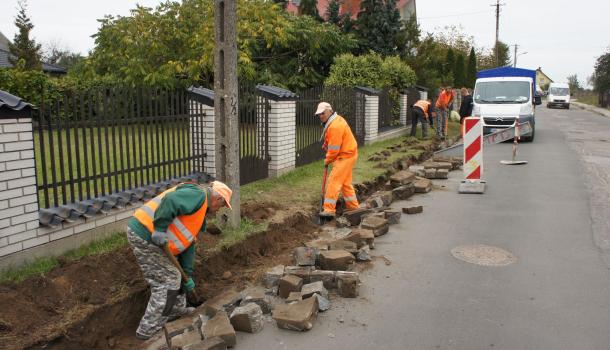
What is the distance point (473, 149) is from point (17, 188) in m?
7.62

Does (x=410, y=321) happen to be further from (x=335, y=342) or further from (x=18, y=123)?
(x=18, y=123)

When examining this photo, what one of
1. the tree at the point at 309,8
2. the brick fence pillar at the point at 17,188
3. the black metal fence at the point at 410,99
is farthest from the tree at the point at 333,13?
the brick fence pillar at the point at 17,188

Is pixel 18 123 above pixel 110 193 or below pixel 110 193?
above

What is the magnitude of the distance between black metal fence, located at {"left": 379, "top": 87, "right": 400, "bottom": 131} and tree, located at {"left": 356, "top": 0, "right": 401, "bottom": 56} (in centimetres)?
443

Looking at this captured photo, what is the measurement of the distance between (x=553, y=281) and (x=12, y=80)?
14.2m

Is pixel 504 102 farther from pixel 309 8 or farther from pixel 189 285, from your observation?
pixel 189 285

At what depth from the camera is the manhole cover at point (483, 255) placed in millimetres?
5578

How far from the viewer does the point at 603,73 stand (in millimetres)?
50531

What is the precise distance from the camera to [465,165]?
9547 mm

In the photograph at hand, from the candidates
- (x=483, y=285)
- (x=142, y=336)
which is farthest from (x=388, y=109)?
(x=142, y=336)

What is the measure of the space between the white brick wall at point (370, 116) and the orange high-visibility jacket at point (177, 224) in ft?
38.6

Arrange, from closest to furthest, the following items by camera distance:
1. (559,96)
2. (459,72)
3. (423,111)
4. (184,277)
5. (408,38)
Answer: (184,277), (423,111), (408,38), (459,72), (559,96)

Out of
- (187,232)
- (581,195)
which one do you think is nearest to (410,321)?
(187,232)

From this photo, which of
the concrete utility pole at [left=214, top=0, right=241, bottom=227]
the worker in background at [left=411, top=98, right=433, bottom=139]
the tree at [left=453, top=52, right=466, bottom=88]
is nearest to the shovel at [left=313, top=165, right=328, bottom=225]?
the concrete utility pole at [left=214, top=0, right=241, bottom=227]
